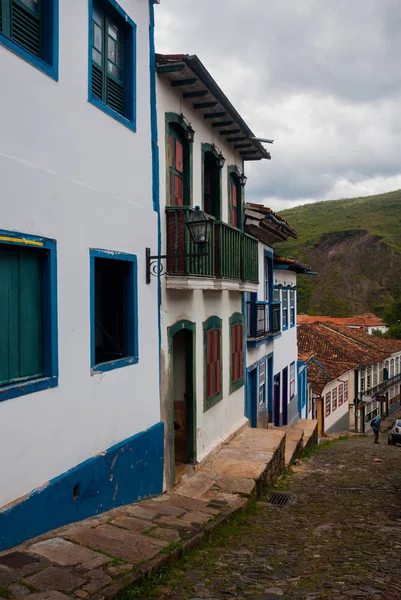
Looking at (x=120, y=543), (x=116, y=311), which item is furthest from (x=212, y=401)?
(x=120, y=543)

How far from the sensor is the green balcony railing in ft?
25.4

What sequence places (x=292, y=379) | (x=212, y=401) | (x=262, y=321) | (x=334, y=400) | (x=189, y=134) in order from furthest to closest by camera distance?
(x=334, y=400) < (x=292, y=379) < (x=262, y=321) < (x=212, y=401) < (x=189, y=134)

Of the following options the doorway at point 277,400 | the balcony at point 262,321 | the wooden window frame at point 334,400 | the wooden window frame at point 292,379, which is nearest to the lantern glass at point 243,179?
the balcony at point 262,321

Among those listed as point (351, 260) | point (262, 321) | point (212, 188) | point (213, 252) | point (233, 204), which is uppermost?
point (351, 260)

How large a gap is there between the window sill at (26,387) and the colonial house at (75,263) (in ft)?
0.04

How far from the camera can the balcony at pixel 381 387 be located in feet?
119

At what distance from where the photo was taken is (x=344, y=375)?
32.4 metres

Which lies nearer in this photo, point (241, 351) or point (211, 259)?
point (211, 259)

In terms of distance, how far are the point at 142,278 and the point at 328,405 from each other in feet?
80.3

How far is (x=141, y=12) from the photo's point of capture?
6973mm

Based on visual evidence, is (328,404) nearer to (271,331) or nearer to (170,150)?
(271,331)

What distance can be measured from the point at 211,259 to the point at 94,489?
4005 mm

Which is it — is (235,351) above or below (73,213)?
below

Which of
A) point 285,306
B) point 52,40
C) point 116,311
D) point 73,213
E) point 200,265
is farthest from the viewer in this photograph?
point 285,306
